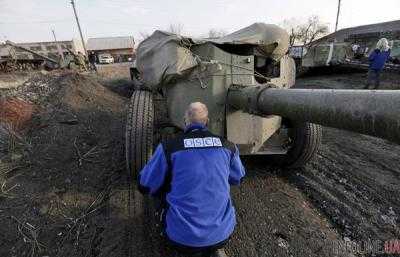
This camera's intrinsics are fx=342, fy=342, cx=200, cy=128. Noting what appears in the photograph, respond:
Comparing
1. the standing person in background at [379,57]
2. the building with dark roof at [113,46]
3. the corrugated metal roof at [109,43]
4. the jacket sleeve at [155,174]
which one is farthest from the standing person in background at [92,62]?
the jacket sleeve at [155,174]

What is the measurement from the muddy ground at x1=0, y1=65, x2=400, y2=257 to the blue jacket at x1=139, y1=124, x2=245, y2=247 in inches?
32.0

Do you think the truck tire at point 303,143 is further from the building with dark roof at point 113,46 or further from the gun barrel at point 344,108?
the building with dark roof at point 113,46

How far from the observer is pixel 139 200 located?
3932 mm

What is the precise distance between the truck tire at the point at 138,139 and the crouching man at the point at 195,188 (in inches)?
54.4

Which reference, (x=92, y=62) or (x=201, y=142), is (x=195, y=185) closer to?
(x=201, y=142)

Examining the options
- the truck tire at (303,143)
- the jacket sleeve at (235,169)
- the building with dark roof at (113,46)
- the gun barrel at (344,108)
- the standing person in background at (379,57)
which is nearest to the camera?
the gun barrel at (344,108)

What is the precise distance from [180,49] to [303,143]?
80.2 inches

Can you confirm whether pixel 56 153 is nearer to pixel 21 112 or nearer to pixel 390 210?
pixel 21 112

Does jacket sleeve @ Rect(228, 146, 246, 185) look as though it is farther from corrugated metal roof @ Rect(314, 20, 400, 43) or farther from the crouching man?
corrugated metal roof @ Rect(314, 20, 400, 43)

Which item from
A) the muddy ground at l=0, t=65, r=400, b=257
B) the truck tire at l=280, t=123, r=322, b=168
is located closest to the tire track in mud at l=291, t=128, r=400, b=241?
the muddy ground at l=0, t=65, r=400, b=257

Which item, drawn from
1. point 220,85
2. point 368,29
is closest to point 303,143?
point 220,85

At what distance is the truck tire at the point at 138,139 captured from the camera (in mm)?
3938

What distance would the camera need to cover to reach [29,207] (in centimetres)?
386

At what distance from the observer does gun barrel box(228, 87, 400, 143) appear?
171 centimetres
